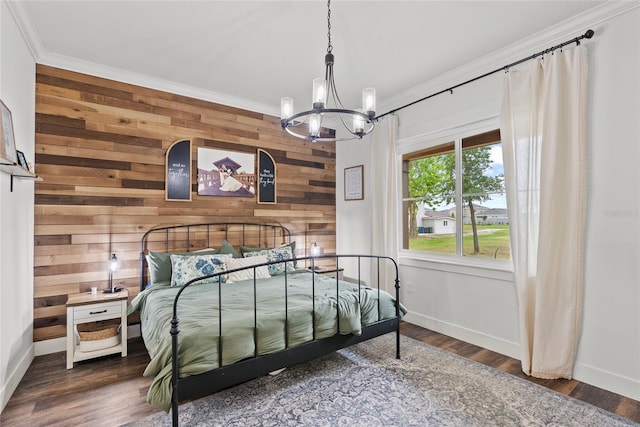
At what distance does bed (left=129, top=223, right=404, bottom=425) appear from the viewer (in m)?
1.73

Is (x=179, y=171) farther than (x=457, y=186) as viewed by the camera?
Yes

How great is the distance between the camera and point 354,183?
4.54 m

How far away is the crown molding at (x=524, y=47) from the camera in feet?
7.41

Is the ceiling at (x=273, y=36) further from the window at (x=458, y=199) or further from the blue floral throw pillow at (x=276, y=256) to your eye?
the blue floral throw pillow at (x=276, y=256)

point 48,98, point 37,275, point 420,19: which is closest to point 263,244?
point 37,275

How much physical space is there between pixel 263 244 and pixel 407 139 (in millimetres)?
2233

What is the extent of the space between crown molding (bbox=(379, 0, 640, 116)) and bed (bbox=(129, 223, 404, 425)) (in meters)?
2.07

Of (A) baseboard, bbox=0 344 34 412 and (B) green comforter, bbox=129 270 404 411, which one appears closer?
(B) green comforter, bbox=129 270 404 411

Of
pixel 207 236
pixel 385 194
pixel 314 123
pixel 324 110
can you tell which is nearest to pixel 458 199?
pixel 385 194

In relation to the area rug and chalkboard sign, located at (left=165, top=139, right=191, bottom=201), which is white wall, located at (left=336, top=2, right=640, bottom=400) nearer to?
the area rug

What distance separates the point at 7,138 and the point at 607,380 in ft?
14.6

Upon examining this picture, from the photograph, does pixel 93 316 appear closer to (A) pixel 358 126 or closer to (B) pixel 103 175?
(B) pixel 103 175

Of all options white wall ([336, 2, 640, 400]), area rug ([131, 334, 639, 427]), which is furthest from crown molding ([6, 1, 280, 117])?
area rug ([131, 334, 639, 427])

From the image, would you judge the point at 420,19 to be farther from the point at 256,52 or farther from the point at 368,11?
the point at 256,52
